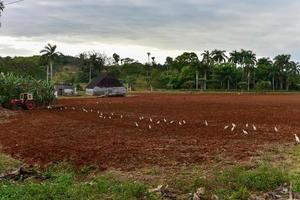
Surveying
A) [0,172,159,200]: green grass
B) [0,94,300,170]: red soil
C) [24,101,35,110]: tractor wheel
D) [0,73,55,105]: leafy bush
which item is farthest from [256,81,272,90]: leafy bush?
[0,172,159,200]: green grass

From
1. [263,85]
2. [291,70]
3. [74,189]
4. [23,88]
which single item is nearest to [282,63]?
[291,70]

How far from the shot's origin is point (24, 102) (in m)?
41.1

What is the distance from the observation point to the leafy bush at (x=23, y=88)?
41375mm

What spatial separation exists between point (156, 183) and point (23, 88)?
117 feet

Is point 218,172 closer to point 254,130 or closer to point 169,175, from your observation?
point 169,175

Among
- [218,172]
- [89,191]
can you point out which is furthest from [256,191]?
[89,191]

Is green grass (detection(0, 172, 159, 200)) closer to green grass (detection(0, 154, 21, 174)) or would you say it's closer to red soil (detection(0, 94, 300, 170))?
red soil (detection(0, 94, 300, 170))

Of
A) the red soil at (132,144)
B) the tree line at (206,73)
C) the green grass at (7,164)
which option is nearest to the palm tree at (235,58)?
the tree line at (206,73)

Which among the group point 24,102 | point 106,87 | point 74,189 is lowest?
point 74,189

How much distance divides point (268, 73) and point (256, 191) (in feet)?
362

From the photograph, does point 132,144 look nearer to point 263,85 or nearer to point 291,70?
point 263,85

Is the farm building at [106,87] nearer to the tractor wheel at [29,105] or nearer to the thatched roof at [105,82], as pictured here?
→ the thatched roof at [105,82]

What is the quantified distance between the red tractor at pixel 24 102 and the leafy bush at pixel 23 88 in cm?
83

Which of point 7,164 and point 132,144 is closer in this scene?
point 7,164
